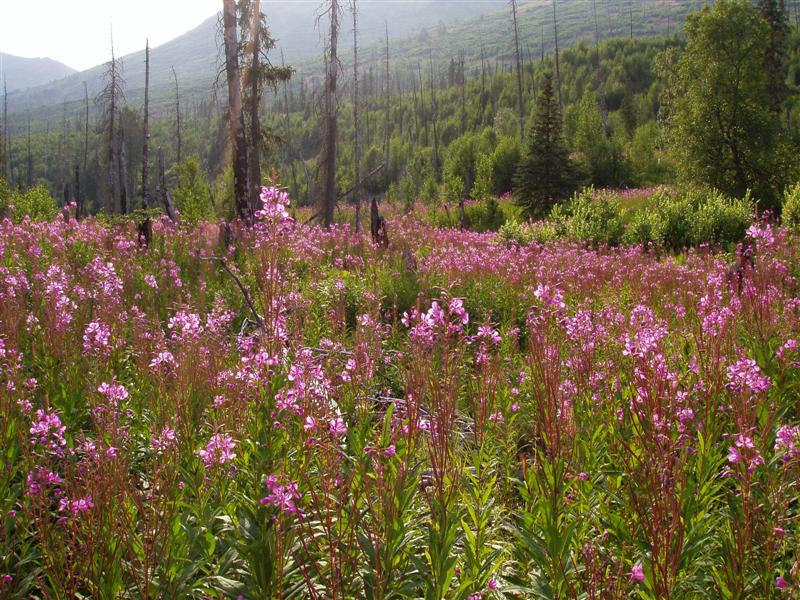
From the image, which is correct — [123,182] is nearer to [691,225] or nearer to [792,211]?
[691,225]

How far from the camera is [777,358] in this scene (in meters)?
3.58

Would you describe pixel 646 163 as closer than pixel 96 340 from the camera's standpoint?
No

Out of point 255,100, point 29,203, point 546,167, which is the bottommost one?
point 29,203

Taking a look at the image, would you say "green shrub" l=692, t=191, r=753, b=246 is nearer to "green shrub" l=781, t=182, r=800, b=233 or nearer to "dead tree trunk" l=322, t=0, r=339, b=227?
"green shrub" l=781, t=182, r=800, b=233

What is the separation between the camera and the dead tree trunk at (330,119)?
17.3m

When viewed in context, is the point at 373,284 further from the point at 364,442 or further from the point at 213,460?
the point at 213,460

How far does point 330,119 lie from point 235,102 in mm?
8256

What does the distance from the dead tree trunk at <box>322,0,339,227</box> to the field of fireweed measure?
1343 centimetres

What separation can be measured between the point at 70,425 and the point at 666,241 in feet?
50.5

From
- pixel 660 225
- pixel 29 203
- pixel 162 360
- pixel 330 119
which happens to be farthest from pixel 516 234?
pixel 29 203

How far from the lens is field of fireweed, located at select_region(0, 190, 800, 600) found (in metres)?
1.69

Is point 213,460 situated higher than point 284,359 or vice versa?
point 284,359

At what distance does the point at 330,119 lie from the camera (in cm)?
1797

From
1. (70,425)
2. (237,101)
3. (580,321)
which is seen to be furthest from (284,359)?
(237,101)
